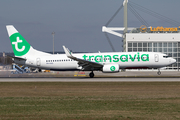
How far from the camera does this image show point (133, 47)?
304 ft

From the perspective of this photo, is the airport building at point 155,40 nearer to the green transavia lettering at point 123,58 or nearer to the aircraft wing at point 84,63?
the green transavia lettering at point 123,58

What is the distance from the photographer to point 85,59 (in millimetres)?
47812

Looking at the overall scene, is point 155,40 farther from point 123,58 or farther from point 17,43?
point 17,43

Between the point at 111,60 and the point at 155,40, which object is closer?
the point at 111,60

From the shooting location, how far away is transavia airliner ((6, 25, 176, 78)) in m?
46.0

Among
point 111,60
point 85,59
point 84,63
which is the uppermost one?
point 85,59

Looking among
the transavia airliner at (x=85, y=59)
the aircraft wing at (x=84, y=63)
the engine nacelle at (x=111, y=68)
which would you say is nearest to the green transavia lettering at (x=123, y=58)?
the transavia airliner at (x=85, y=59)

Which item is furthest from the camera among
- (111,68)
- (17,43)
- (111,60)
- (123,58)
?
(17,43)

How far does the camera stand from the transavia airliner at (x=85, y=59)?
46.0 m

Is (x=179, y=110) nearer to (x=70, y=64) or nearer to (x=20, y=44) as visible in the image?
(x=70, y=64)

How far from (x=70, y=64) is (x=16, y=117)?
33.4m

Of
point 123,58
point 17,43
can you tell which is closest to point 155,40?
point 123,58

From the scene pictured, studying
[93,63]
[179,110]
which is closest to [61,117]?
[179,110]

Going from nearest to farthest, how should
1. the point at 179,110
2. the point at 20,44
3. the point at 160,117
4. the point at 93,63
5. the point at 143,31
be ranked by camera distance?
the point at 160,117
the point at 179,110
the point at 93,63
the point at 20,44
the point at 143,31
